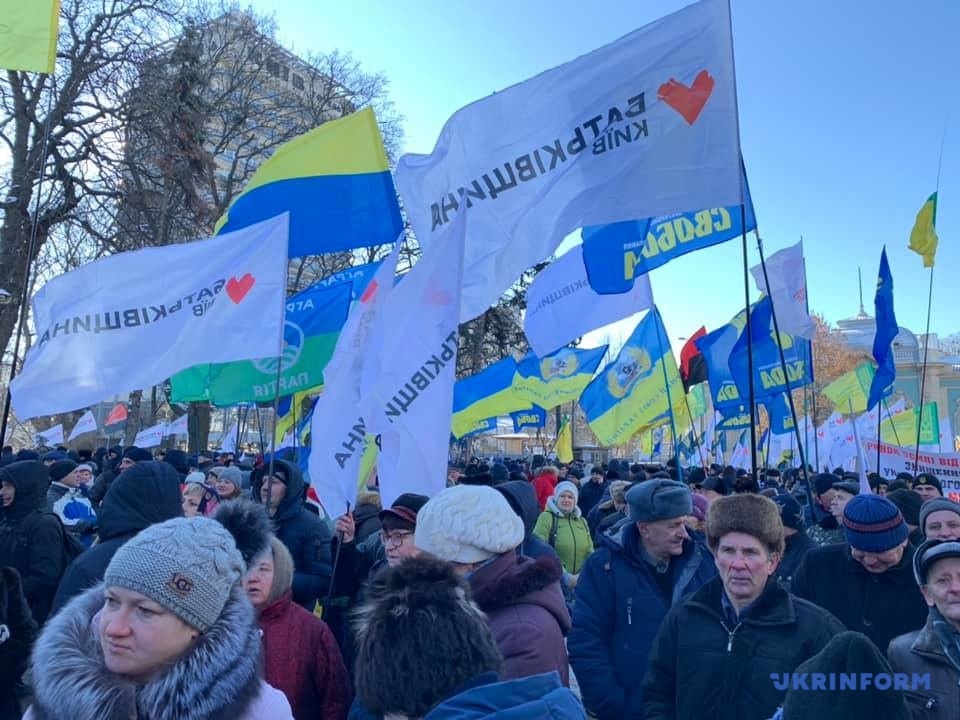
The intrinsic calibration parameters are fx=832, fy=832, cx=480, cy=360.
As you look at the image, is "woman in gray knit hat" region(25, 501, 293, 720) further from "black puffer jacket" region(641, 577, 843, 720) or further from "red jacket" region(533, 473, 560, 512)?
"red jacket" region(533, 473, 560, 512)

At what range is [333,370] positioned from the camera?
525 cm

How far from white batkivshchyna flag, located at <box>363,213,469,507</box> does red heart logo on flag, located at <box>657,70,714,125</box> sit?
5.16 ft

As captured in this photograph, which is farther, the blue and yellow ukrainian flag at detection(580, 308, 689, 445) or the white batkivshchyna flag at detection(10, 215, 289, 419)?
the blue and yellow ukrainian flag at detection(580, 308, 689, 445)

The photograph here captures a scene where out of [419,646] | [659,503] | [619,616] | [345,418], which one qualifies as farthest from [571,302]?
[419,646]

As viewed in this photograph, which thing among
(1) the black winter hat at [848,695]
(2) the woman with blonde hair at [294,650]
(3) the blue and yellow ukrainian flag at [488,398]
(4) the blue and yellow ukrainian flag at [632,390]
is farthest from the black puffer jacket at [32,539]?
(3) the blue and yellow ukrainian flag at [488,398]

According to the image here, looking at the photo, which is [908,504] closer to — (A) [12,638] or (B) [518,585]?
(B) [518,585]

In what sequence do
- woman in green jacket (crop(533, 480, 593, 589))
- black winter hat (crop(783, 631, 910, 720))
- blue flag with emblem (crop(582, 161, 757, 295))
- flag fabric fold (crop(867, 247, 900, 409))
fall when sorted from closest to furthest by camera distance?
black winter hat (crop(783, 631, 910, 720)), blue flag with emblem (crop(582, 161, 757, 295)), woman in green jacket (crop(533, 480, 593, 589)), flag fabric fold (crop(867, 247, 900, 409))

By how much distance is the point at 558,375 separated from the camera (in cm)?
1452

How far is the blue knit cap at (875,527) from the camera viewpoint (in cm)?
361

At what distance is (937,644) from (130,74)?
840 inches

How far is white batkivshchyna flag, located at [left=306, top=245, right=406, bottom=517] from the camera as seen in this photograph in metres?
4.69

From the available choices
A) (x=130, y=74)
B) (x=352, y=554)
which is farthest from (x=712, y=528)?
(x=130, y=74)

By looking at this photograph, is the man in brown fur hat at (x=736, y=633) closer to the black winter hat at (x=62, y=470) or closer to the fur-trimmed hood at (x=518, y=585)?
the fur-trimmed hood at (x=518, y=585)

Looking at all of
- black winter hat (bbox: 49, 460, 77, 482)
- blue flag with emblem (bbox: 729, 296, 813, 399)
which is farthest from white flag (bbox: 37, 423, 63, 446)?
blue flag with emblem (bbox: 729, 296, 813, 399)
